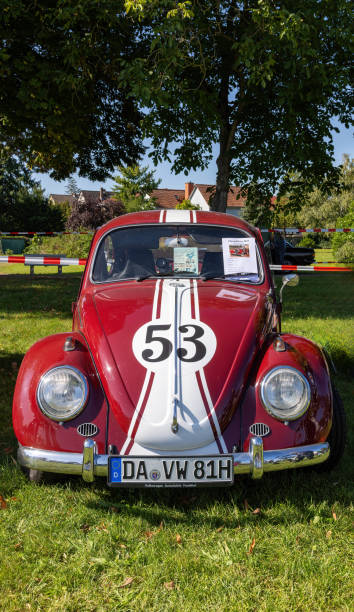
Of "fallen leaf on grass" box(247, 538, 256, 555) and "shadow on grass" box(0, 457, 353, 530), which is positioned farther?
"shadow on grass" box(0, 457, 353, 530)

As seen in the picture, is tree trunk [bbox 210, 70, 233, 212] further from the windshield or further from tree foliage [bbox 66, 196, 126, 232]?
tree foliage [bbox 66, 196, 126, 232]

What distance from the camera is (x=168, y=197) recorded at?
5931 cm

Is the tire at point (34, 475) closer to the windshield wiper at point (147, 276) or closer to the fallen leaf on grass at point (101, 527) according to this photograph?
the fallen leaf on grass at point (101, 527)

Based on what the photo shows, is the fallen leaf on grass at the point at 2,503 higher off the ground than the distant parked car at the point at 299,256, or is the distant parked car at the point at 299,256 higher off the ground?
the distant parked car at the point at 299,256

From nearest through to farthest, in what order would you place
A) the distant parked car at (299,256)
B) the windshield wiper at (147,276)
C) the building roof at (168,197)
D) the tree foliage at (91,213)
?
1. the windshield wiper at (147,276)
2. the distant parked car at (299,256)
3. the tree foliage at (91,213)
4. the building roof at (168,197)

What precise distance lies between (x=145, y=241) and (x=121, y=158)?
11337 mm

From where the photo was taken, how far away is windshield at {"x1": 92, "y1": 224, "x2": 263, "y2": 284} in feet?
12.2

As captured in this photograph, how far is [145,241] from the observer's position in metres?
3.90

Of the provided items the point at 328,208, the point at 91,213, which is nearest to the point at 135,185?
the point at 91,213

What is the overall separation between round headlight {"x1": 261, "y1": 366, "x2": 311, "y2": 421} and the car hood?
16 cm

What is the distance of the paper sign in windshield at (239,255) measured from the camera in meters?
3.73

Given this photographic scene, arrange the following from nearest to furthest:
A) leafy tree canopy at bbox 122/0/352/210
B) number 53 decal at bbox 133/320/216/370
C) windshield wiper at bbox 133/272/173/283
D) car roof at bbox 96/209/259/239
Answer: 1. number 53 decal at bbox 133/320/216/370
2. windshield wiper at bbox 133/272/173/283
3. car roof at bbox 96/209/259/239
4. leafy tree canopy at bbox 122/0/352/210

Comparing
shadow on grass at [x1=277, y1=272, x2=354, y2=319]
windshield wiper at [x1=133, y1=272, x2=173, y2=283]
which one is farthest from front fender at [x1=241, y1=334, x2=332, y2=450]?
shadow on grass at [x1=277, y1=272, x2=354, y2=319]

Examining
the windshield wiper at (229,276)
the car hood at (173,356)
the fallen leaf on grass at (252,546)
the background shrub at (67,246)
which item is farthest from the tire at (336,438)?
the background shrub at (67,246)
